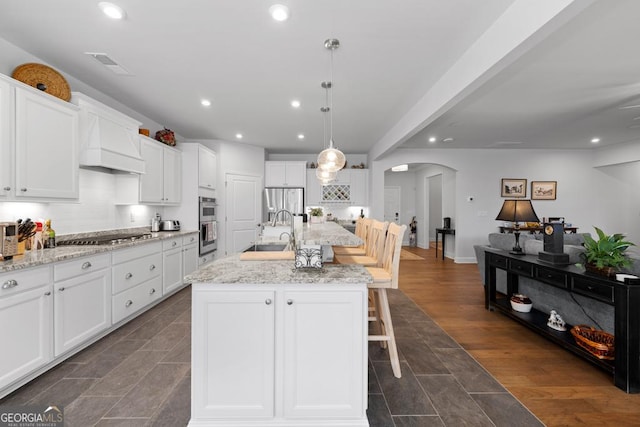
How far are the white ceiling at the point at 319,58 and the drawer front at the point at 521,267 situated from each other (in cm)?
193

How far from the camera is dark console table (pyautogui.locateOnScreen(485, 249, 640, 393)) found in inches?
76.7

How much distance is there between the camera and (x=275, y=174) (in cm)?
672

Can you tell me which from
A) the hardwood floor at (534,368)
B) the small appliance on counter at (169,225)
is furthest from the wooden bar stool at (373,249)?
the small appliance on counter at (169,225)

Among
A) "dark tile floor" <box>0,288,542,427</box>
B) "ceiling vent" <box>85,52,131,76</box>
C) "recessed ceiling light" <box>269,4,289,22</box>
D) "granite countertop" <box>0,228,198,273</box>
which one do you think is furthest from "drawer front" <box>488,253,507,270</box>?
"ceiling vent" <box>85,52,131,76</box>

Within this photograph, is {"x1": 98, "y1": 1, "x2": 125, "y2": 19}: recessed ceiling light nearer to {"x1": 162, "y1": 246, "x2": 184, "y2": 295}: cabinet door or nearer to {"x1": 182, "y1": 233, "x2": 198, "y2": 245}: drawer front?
{"x1": 162, "y1": 246, "x2": 184, "y2": 295}: cabinet door

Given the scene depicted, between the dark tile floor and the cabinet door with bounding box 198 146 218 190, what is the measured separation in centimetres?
282

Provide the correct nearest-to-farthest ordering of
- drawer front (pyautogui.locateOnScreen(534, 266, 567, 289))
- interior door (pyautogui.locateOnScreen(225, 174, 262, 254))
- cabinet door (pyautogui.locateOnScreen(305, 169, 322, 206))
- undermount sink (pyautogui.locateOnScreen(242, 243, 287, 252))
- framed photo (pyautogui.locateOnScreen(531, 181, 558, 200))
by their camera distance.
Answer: drawer front (pyautogui.locateOnScreen(534, 266, 567, 289)) < undermount sink (pyautogui.locateOnScreen(242, 243, 287, 252)) < interior door (pyautogui.locateOnScreen(225, 174, 262, 254)) < framed photo (pyautogui.locateOnScreen(531, 181, 558, 200)) < cabinet door (pyautogui.locateOnScreen(305, 169, 322, 206))

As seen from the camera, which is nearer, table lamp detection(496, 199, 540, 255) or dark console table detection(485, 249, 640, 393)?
dark console table detection(485, 249, 640, 393)

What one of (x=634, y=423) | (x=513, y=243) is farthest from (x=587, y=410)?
(x=513, y=243)

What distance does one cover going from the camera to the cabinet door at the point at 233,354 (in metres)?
1.54

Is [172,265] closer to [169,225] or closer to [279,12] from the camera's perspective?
[169,225]

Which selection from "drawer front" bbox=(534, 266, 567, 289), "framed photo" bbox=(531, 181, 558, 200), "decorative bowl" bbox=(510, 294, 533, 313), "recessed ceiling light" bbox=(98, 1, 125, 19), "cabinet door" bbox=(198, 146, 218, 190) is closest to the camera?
"recessed ceiling light" bbox=(98, 1, 125, 19)

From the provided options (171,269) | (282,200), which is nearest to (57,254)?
(171,269)

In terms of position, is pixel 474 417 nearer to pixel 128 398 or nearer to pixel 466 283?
pixel 128 398
